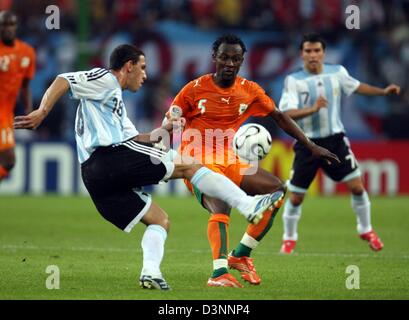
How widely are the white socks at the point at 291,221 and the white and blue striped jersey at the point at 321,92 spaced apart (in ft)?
2.81

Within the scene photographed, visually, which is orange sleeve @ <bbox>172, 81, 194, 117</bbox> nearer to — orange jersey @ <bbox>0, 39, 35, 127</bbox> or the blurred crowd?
orange jersey @ <bbox>0, 39, 35, 127</bbox>

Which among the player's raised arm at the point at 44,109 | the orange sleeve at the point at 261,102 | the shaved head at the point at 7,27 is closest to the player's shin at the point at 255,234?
the orange sleeve at the point at 261,102

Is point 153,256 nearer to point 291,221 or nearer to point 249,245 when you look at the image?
point 249,245

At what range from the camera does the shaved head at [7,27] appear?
42.5 feet

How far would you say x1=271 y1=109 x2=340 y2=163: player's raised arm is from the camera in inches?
338

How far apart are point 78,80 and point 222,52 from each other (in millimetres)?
1387

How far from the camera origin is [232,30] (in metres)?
22.1

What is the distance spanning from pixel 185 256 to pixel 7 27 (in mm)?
4269

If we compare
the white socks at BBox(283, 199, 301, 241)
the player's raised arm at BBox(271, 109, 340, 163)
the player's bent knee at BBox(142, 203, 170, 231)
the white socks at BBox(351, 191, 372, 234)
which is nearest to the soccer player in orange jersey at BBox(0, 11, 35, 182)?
the white socks at BBox(283, 199, 301, 241)

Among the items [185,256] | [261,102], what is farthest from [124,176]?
[185,256]

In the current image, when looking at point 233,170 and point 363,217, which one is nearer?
point 233,170

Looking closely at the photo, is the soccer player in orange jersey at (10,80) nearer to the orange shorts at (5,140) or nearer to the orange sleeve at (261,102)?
the orange shorts at (5,140)

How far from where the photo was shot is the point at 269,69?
21.9 meters

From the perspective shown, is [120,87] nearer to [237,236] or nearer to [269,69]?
[237,236]
